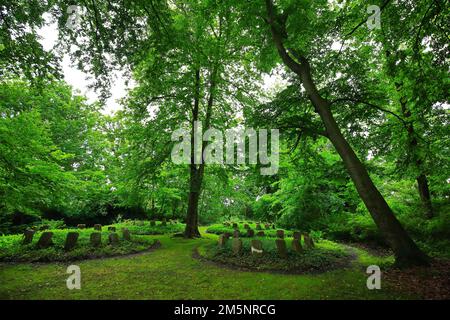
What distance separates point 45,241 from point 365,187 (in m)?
11.2

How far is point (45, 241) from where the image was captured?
344 inches

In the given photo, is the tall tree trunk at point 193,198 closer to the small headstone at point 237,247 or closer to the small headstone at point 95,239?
the small headstone at point 237,247

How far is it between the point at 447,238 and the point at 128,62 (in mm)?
Result: 12274

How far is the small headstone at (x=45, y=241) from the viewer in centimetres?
868

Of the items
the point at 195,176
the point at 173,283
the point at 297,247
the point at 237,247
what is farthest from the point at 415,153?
the point at 195,176

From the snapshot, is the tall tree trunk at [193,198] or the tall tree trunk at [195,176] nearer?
the tall tree trunk at [195,176]

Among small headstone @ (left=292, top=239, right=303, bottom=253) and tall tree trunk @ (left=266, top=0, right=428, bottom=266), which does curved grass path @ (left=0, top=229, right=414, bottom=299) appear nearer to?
tall tree trunk @ (left=266, top=0, right=428, bottom=266)

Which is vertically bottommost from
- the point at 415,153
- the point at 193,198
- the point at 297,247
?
the point at 297,247

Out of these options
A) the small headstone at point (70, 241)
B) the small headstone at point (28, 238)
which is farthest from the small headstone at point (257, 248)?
the small headstone at point (28, 238)

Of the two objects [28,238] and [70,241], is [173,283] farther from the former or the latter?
[28,238]

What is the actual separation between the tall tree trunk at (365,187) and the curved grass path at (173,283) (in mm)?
1241

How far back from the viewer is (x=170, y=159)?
48.6 feet

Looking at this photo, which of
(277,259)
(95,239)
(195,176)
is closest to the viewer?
(277,259)
